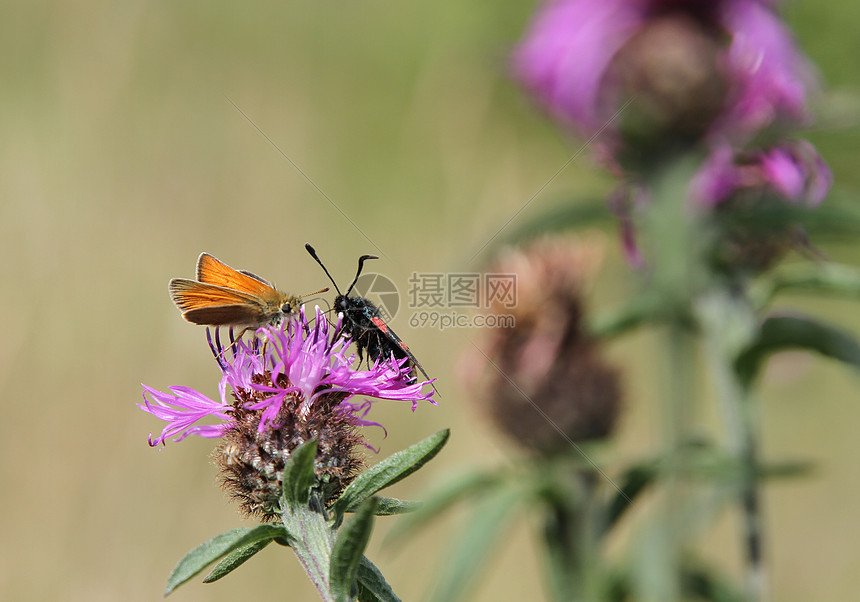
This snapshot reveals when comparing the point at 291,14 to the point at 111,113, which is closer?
the point at 111,113

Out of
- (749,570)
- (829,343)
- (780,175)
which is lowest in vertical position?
(749,570)

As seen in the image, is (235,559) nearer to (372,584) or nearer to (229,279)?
(372,584)

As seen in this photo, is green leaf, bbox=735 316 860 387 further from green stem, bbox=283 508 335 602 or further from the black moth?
green stem, bbox=283 508 335 602

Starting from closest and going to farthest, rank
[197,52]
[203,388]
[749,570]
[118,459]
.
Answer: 1. [749,570]
2. [118,459]
3. [203,388]
4. [197,52]

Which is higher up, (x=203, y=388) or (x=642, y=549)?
(x=203, y=388)

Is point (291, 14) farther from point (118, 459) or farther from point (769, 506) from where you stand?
point (769, 506)

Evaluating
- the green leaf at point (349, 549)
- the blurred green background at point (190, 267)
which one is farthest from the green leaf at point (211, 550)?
the blurred green background at point (190, 267)

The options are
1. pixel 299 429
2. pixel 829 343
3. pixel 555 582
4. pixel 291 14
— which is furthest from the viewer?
pixel 291 14

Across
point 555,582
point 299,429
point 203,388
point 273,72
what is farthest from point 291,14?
point 299,429
